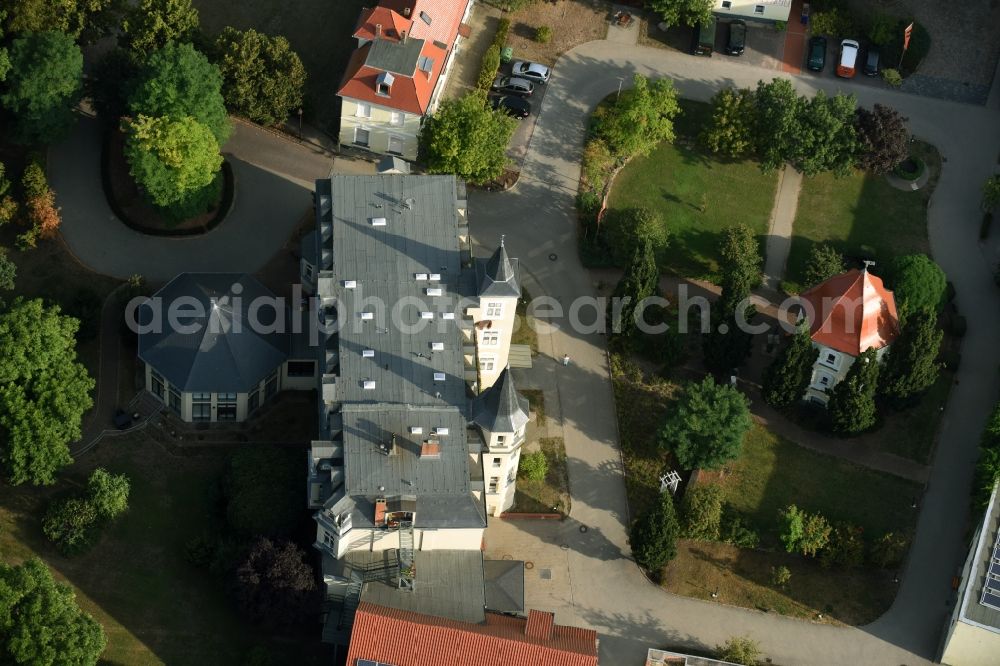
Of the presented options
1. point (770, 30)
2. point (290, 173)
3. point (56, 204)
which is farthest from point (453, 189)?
point (770, 30)

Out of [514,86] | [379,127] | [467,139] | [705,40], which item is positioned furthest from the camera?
[705,40]

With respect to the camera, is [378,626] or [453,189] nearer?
[378,626]

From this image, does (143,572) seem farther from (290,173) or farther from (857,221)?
(857,221)

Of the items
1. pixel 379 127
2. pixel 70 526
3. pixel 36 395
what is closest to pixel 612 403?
pixel 379 127

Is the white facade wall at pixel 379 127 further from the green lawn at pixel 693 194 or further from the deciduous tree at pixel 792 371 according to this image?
the deciduous tree at pixel 792 371

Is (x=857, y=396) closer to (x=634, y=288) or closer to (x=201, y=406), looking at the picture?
(x=634, y=288)

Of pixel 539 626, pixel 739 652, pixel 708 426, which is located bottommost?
pixel 739 652

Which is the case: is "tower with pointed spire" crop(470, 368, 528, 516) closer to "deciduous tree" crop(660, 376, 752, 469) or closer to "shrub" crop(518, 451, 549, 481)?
"shrub" crop(518, 451, 549, 481)
